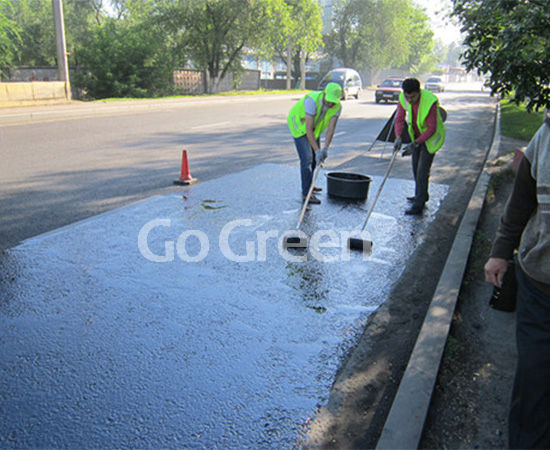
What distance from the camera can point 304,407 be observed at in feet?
9.34

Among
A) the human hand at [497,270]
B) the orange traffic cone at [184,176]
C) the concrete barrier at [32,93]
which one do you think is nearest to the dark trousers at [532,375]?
the human hand at [497,270]

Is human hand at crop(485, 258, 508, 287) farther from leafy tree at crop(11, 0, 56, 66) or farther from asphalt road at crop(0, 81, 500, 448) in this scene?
leafy tree at crop(11, 0, 56, 66)

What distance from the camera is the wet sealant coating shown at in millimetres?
2682

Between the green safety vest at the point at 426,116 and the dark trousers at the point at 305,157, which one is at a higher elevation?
the green safety vest at the point at 426,116

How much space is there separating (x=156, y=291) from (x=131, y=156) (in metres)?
6.36

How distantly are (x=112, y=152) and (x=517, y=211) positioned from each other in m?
9.45

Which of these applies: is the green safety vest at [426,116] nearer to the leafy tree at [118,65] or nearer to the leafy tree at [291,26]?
the leafy tree at [118,65]

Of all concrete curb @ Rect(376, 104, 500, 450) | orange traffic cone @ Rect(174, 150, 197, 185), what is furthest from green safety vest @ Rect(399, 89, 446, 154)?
orange traffic cone @ Rect(174, 150, 197, 185)

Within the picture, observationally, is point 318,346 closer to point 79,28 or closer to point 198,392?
point 198,392

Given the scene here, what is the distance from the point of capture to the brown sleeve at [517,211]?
2.09 meters

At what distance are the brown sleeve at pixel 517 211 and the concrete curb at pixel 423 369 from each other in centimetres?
100

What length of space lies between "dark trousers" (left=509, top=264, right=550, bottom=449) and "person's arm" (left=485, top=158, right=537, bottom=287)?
0.56 feet

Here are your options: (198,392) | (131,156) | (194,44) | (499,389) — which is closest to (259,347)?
(198,392)

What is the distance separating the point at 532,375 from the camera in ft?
6.58
